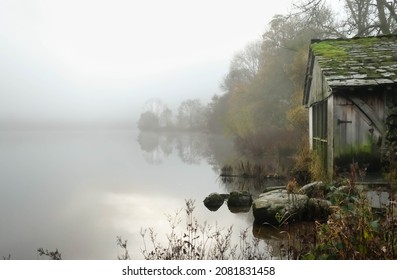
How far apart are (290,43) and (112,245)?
11.1 m

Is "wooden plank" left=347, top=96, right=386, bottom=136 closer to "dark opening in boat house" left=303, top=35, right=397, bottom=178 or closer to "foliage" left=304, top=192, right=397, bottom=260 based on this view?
"dark opening in boat house" left=303, top=35, right=397, bottom=178

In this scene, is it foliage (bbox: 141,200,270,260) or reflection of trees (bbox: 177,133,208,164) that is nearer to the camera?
foliage (bbox: 141,200,270,260)

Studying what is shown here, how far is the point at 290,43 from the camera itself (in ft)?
44.6

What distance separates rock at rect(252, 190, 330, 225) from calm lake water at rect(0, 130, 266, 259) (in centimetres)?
51

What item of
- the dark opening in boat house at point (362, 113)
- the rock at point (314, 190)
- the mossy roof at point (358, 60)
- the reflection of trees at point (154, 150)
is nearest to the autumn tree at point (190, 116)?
the reflection of trees at point (154, 150)

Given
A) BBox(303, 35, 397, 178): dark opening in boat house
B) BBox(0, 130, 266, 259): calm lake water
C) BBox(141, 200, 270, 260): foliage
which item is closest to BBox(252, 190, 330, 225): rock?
BBox(0, 130, 266, 259): calm lake water

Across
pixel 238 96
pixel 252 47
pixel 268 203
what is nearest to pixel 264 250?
pixel 268 203

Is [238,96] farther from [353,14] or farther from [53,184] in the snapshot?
[53,184]

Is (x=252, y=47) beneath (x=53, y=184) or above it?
above

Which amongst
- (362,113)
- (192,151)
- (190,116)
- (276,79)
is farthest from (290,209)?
(192,151)

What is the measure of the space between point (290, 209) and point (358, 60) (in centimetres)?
450

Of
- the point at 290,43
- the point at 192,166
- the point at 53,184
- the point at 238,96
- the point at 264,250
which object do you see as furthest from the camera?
the point at 238,96

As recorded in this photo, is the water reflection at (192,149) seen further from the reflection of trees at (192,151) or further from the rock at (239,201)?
the rock at (239,201)

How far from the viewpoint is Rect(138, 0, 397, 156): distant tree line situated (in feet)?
41.4
